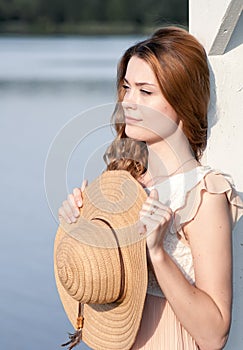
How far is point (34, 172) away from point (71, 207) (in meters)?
5.75

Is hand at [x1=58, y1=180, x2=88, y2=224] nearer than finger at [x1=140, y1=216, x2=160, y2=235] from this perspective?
No

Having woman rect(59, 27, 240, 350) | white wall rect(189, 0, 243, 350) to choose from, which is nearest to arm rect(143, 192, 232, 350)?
woman rect(59, 27, 240, 350)

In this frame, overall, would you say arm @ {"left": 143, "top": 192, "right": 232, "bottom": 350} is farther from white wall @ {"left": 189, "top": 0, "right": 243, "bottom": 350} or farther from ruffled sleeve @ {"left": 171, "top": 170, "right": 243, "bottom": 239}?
white wall @ {"left": 189, "top": 0, "right": 243, "bottom": 350}

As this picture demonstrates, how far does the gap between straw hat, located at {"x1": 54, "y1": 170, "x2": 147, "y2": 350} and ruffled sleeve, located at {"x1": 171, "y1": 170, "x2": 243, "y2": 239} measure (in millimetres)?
75

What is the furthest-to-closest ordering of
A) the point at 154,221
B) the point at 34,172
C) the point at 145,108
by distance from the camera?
the point at 34,172 → the point at 145,108 → the point at 154,221

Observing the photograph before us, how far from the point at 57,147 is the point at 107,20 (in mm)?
27653

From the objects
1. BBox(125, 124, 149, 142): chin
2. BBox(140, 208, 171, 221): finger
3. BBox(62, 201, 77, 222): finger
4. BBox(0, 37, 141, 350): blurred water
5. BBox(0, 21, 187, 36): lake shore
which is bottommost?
BBox(0, 21, 187, 36): lake shore

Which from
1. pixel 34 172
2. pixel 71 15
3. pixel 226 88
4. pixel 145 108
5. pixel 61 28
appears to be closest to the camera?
pixel 145 108

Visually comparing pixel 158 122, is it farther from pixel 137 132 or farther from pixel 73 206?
pixel 73 206

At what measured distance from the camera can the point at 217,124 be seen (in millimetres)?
2338

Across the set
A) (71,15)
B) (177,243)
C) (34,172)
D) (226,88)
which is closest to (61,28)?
(71,15)

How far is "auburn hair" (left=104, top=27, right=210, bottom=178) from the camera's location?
6.89 feet

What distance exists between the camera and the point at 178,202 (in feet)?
6.97

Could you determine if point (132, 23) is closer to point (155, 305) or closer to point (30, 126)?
point (30, 126)
